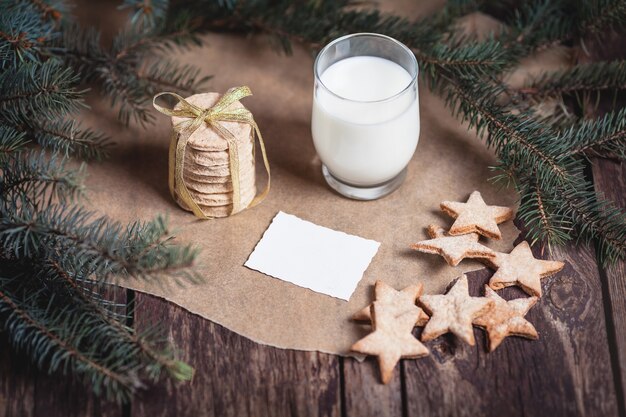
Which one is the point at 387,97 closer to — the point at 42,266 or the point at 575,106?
the point at 575,106

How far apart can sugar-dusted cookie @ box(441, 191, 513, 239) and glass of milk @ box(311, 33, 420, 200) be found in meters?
0.13

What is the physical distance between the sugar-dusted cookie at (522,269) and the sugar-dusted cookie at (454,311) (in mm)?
66

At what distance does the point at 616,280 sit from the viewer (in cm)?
129

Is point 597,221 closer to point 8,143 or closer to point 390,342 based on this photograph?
point 390,342

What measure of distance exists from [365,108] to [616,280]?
0.51 meters

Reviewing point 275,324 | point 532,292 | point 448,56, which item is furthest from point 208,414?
point 448,56

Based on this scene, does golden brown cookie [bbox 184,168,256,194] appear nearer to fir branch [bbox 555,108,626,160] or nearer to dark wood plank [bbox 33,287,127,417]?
dark wood plank [bbox 33,287,127,417]

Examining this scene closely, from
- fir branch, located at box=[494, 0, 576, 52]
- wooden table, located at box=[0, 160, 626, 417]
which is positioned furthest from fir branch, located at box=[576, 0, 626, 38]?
wooden table, located at box=[0, 160, 626, 417]

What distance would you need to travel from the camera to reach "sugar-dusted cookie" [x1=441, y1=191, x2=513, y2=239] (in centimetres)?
133

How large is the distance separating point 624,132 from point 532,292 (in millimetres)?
356

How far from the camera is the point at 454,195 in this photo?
1.43 m

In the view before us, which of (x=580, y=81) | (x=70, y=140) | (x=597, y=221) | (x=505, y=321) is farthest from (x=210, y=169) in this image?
(x=580, y=81)

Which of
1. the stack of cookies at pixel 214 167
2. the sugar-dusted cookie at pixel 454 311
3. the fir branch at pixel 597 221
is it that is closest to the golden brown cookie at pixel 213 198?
the stack of cookies at pixel 214 167

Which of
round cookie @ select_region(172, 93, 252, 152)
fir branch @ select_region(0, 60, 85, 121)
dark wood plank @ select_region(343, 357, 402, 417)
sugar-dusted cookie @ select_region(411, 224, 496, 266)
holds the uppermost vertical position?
fir branch @ select_region(0, 60, 85, 121)
